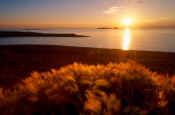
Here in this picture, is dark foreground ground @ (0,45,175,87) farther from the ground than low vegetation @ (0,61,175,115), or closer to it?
closer to it

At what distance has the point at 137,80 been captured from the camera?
150 inches

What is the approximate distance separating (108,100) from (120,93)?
669mm

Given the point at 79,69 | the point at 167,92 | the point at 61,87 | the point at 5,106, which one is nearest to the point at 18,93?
the point at 5,106

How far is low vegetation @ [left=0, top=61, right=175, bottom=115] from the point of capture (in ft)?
9.24

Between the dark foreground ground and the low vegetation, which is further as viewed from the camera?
the dark foreground ground

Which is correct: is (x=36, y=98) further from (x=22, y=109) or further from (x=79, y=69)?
(x=79, y=69)

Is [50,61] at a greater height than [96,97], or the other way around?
[96,97]

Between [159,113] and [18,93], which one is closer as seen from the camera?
[159,113]

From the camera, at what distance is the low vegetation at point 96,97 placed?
282 cm

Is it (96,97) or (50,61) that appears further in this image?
(50,61)

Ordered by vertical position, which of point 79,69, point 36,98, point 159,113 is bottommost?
point 159,113

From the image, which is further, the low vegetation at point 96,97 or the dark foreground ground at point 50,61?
the dark foreground ground at point 50,61

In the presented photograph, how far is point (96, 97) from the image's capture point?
2.99 m

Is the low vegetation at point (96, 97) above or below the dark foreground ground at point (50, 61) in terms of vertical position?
above
